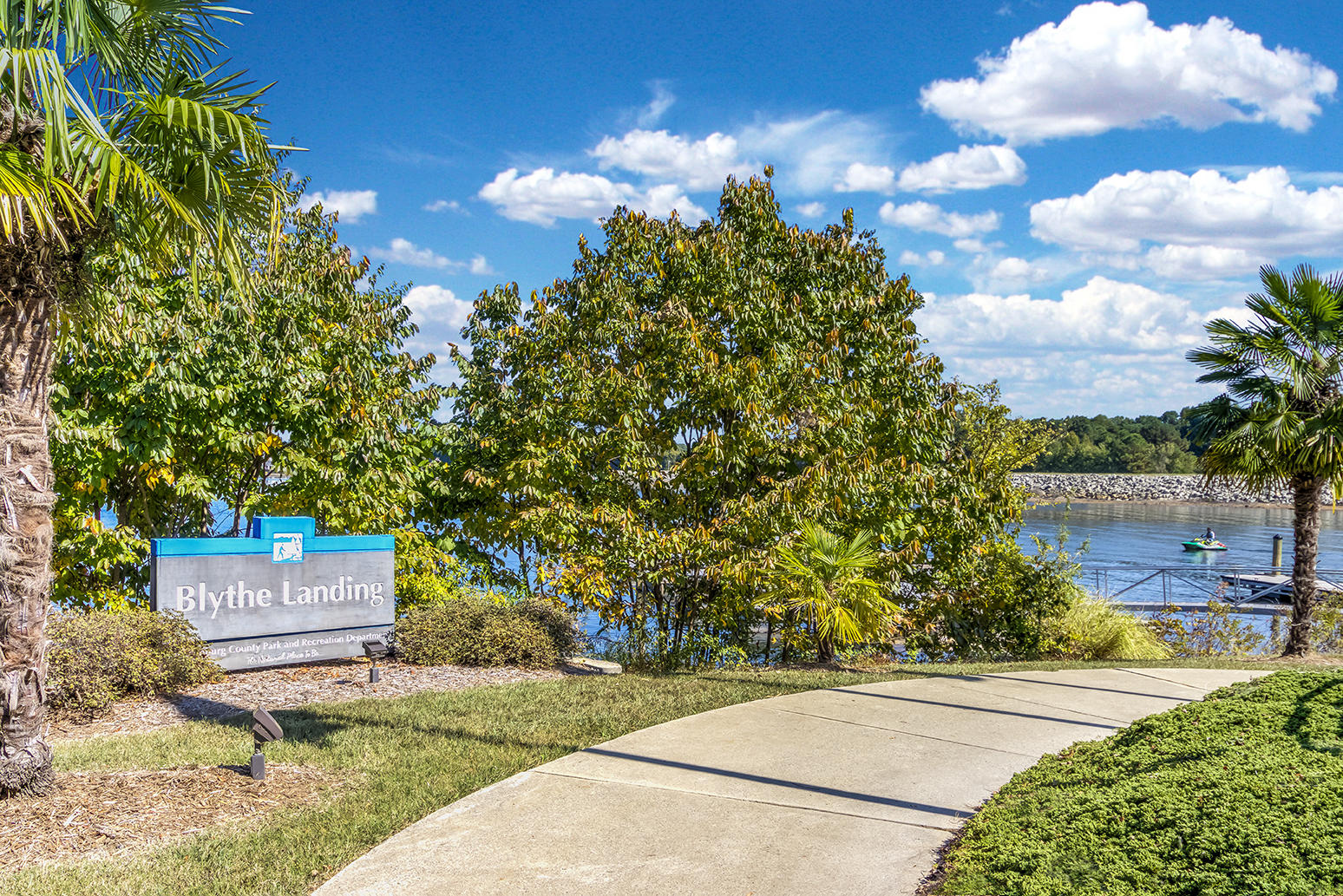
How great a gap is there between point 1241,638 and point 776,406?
376 inches

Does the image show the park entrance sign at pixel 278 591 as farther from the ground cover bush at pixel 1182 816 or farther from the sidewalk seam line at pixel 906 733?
the ground cover bush at pixel 1182 816

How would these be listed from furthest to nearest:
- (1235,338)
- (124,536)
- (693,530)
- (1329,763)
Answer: (1235,338) < (693,530) < (124,536) < (1329,763)

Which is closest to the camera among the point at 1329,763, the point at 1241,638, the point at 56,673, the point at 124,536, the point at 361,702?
the point at 1329,763

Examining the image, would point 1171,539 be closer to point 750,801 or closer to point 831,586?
point 831,586

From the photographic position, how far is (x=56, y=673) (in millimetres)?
7062

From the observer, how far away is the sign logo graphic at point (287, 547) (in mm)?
8892

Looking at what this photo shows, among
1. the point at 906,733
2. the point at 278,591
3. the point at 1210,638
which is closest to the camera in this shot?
the point at 906,733

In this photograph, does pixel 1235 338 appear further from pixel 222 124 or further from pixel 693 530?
pixel 222 124

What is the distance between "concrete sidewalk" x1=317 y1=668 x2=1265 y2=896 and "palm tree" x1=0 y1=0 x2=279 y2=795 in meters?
2.34

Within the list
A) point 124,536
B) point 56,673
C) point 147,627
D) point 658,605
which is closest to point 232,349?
point 124,536

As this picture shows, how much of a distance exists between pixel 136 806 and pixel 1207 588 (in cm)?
2927

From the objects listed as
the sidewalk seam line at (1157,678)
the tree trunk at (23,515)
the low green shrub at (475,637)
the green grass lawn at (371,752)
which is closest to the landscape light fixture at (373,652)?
the low green shrub at (475,637)

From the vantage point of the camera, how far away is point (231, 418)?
10.0 meters

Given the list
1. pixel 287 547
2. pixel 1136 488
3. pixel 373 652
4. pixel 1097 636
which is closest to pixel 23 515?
pixel 373 652
